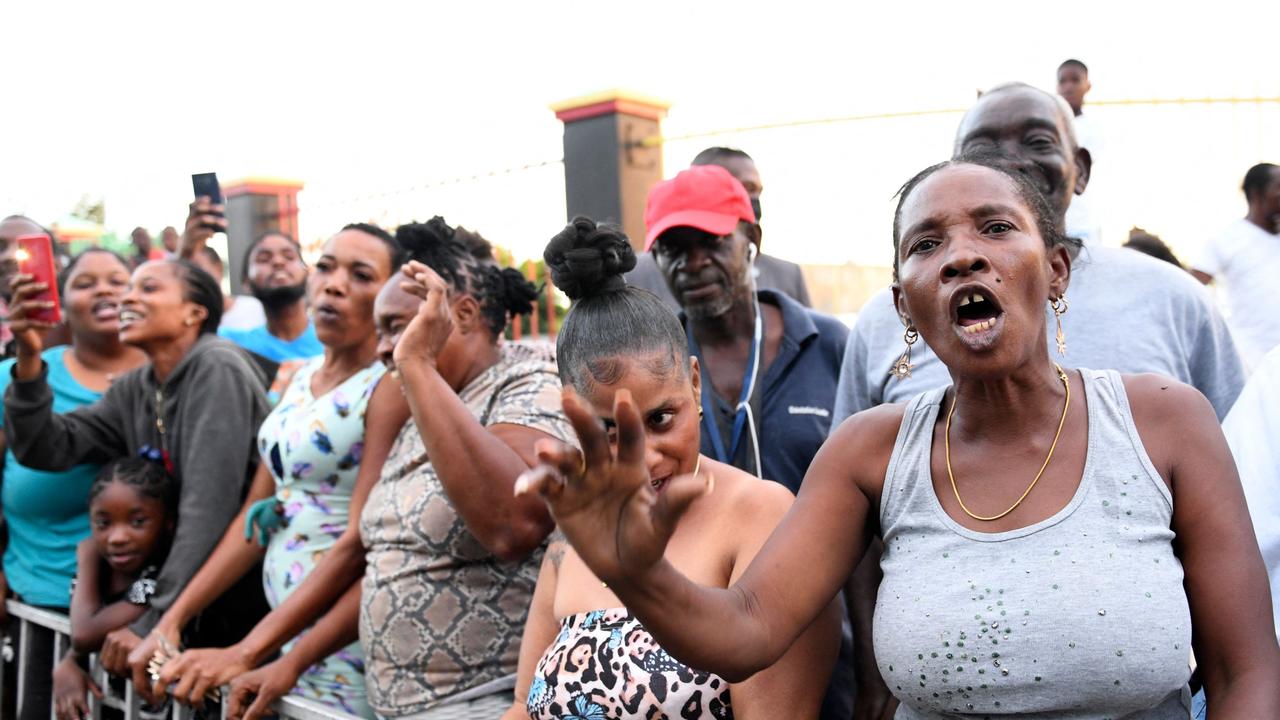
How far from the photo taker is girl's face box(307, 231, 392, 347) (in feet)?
12.8

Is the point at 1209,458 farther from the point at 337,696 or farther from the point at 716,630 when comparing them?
the point at 337,696

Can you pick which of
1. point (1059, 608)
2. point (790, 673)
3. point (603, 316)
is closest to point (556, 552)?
point (603, 316)

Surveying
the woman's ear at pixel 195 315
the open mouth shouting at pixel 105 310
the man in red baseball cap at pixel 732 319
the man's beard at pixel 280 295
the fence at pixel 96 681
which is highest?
the man in red baseball cap at pixel 732 319

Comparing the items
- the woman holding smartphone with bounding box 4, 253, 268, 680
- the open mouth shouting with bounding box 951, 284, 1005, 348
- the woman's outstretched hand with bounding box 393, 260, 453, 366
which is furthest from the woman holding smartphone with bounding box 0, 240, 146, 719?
the open mouth shouting with bounding box 951, 284, 1005, 348

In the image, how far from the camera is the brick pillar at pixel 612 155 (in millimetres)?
7676

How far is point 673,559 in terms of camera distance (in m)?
2.38

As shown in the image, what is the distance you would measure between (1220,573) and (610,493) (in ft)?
3.20

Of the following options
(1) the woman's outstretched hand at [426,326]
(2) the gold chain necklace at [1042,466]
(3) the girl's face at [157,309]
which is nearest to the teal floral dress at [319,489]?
(1) the woman's outstretched hand at [426,326]

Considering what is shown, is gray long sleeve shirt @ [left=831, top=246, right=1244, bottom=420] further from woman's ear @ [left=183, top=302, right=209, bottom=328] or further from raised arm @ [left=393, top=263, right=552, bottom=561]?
woman's ear @ [left=183, top=302, right=209, bottom=328]

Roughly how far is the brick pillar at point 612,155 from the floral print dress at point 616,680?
5424 mm

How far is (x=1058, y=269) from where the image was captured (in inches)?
80.4

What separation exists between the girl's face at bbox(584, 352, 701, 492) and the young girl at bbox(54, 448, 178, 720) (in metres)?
2.59

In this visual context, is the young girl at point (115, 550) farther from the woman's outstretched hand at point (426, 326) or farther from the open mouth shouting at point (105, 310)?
the woman's outstretched hand at point (426, 326)

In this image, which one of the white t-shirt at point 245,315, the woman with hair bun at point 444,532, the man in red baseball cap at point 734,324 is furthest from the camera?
the white t-shirt at point 245,315
